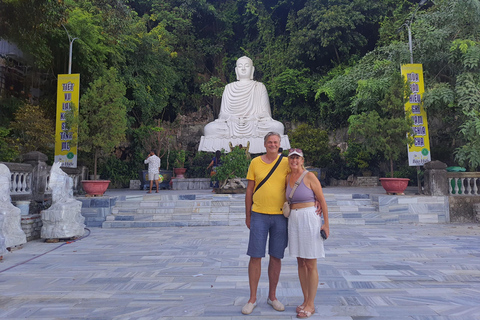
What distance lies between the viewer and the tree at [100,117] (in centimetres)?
812

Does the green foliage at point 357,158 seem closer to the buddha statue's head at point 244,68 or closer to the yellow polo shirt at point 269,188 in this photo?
the buddha statue's head at point 244,68

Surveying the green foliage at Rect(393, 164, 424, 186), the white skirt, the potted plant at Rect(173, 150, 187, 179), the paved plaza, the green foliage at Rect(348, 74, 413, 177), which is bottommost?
the paved plaza

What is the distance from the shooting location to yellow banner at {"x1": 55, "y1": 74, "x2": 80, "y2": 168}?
8.65 m

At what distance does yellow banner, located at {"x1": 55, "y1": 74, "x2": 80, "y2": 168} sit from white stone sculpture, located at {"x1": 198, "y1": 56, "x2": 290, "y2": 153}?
5.91m

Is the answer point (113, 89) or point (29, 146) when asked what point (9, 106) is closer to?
point (29, 146)

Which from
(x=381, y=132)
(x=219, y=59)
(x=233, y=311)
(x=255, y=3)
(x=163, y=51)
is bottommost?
(x=233, y=311)

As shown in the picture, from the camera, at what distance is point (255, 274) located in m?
2.60

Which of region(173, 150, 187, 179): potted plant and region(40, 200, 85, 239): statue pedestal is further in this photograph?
region(173, 150, 187, 179): potted plant

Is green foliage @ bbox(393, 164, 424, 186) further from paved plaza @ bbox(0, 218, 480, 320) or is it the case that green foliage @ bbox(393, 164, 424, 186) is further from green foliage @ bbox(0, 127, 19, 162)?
green foliage @ bbox(0, 127, 19, 162)

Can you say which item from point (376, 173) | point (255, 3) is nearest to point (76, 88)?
A: point (376, 173)

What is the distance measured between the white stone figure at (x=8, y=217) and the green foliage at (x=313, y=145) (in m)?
9.36

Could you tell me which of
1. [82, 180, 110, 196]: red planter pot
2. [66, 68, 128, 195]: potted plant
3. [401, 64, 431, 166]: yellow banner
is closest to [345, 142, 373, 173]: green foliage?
[401, 64, 431, 166]: yellow banner

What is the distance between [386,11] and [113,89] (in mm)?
12268

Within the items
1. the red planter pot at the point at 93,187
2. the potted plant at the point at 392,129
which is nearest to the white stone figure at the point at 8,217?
the red planter pot at the point at 93,187
